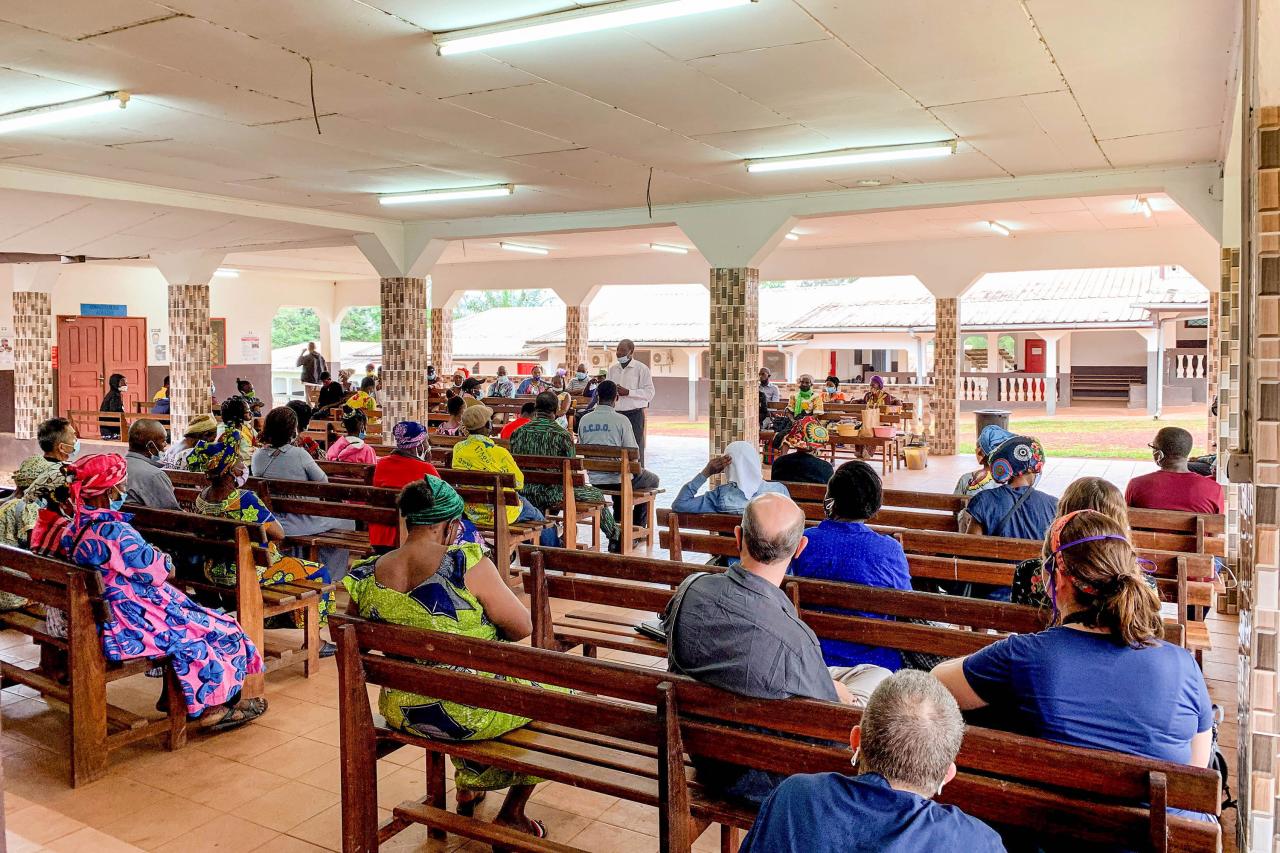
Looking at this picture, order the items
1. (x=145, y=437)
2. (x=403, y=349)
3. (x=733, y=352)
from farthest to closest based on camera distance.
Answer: (x=403, y=349)
(x=733, y=352)
(x=145, y=437)

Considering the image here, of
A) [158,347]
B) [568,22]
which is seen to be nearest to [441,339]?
[158,347]

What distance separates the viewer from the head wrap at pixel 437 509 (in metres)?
3.39

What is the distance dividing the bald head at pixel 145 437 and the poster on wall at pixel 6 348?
12968 millimetres

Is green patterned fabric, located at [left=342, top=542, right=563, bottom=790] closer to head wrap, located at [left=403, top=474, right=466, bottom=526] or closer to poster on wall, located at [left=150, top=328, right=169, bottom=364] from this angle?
head wrap, located at [left=403, top=474, right=466, bottom=526]

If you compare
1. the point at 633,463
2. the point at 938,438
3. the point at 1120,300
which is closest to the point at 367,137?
the point at 633,463

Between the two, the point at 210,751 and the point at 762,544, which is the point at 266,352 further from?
the point at 762,544

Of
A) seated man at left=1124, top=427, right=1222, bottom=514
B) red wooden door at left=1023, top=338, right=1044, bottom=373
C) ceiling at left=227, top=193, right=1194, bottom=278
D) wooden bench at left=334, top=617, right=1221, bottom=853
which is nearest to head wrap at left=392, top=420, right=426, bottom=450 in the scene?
wooden bench at left=334, top=617, right=1221, bottom=853

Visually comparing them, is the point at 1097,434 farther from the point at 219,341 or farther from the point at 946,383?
the point at 219,341

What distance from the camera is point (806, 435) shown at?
41.6 ft

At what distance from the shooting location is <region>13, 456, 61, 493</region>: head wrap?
5.38 metres

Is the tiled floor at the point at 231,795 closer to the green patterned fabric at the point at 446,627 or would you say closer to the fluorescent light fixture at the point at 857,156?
the green patterned fabric at the point at 446,627

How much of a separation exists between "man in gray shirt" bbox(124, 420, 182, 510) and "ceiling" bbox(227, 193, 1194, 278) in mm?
7877

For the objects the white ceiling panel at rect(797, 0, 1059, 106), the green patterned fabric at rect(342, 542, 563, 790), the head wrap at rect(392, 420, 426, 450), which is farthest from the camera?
the head wrap at rect(392, 420, 426, 450)

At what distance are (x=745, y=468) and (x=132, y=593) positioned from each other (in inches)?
114
